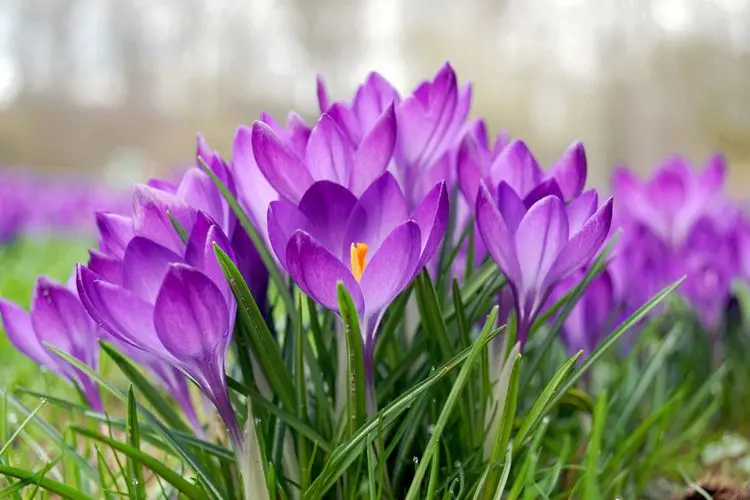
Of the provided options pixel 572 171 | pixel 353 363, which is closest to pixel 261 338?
pixel 353 363

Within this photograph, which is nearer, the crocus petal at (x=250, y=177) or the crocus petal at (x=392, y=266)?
the crocus petal at (x=392, y=266)

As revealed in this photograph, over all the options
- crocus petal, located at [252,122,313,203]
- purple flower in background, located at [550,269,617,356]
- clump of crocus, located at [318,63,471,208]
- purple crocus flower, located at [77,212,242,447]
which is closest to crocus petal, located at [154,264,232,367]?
purple crocus flower, located at [77,212,242,447]

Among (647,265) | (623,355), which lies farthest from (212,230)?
(623,355)

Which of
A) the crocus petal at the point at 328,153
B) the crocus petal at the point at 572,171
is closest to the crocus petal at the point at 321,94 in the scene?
the crocus petal at the point at 328,153

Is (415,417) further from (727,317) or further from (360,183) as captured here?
(727,317)

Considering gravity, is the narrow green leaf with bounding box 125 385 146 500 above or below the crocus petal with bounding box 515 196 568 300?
below

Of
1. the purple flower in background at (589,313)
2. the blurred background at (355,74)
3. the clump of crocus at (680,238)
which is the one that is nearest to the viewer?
the purple flower in background at (589,313)

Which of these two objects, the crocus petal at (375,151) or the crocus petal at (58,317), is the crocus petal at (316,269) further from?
the crocus petal at (58,317)

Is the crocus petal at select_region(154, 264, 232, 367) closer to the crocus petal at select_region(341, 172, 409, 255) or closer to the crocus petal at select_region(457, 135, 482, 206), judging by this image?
the crocus petal at select_region(341, 172, 409, 255)
